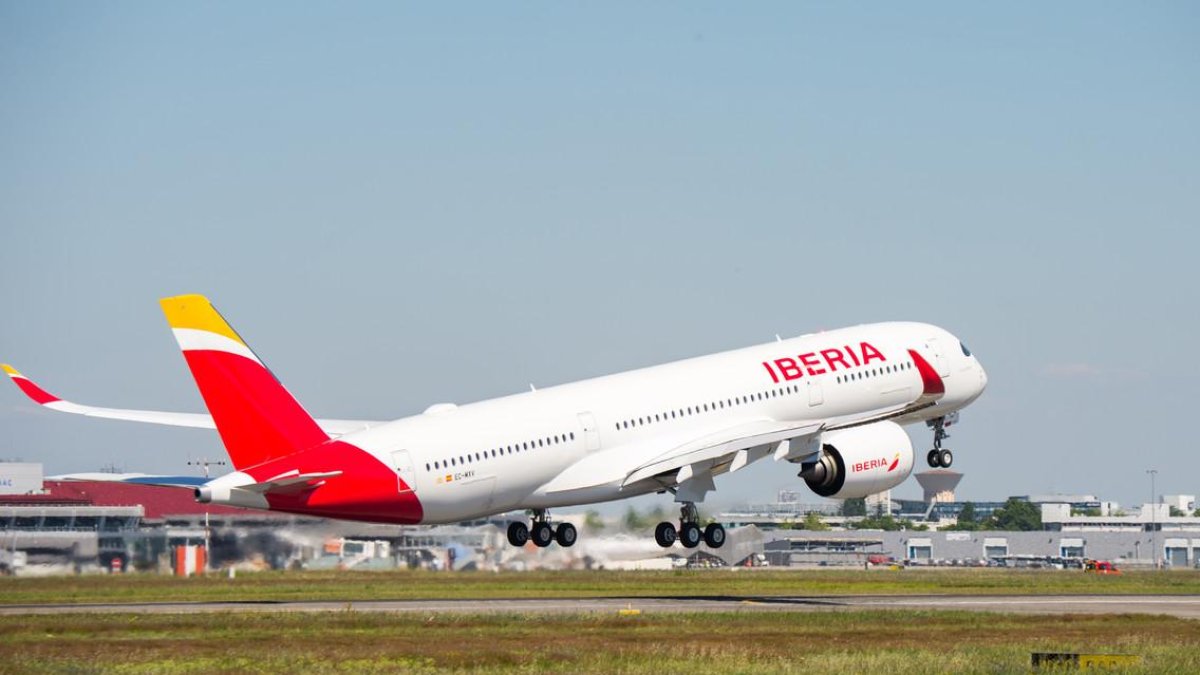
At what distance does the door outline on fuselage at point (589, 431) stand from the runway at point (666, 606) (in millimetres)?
4911

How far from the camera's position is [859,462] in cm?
6241

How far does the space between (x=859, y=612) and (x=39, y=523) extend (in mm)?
31587

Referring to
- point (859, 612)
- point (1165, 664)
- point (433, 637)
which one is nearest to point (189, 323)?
point (433, 637)

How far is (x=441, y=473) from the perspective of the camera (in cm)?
5431

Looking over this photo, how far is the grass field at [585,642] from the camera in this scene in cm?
3934

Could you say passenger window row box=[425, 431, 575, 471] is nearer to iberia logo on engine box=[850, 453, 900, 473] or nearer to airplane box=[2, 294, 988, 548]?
airplane box=[2, 294, 988, 548]

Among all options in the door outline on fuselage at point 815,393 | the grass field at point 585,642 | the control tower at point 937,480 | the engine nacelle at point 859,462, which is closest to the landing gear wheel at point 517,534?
the engine nacelle at point 859,462

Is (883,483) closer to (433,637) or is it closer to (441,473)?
(441,473)

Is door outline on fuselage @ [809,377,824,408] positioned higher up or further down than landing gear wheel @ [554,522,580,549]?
higher up

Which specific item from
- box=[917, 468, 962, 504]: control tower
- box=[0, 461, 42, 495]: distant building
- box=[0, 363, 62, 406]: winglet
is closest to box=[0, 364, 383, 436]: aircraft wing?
box=[0, 363, 62, 406]: winglet

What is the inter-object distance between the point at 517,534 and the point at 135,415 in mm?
13071

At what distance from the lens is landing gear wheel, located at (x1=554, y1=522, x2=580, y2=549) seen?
64.9m

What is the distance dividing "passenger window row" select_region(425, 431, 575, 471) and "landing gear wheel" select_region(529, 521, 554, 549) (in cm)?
642

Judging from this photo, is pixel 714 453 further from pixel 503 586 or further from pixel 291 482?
pixel 291 482
